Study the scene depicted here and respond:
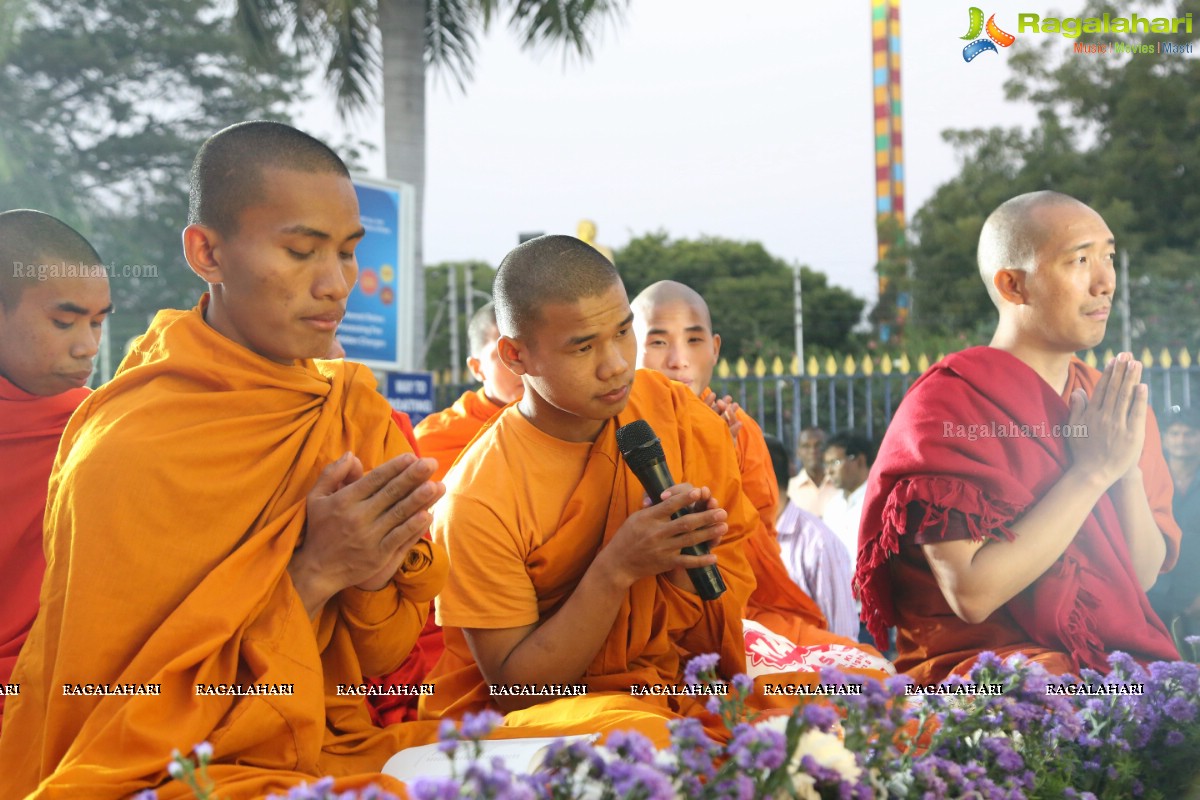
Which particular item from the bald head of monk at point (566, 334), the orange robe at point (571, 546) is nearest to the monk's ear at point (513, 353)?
the bald head of monk at point (566, 334)

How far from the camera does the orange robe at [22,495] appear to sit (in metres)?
3.23

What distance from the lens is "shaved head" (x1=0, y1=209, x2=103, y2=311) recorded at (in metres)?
3.44

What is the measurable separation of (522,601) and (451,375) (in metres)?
11.9

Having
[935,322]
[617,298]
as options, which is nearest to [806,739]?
[617,298]

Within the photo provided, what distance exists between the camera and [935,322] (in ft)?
55.8

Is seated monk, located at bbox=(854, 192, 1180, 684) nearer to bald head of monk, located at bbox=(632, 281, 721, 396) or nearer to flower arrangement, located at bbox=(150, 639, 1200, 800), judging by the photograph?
flower arrangement, located at bbox=(150, 639, 1200, 800)

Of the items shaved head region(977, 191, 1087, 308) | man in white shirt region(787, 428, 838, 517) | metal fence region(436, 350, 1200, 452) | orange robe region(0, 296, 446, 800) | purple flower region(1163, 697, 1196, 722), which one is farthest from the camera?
metal fence region(436, 350, 1200, 452)

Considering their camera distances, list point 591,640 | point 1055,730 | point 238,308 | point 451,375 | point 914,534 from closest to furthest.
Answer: point 1055,730 < point 238,308 < point 591,640 < point 914,534 < point 451,375

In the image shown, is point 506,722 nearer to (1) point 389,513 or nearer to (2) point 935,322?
(1) point 389,513

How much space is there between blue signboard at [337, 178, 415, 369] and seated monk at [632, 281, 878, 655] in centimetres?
559

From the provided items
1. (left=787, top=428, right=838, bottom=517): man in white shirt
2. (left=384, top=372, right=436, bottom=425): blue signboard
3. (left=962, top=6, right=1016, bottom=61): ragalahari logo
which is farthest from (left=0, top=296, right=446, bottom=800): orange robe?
(left=384, top=372, right=436, bottom=425): blue signboard

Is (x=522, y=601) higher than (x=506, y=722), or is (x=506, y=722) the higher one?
(x=522, y=601)

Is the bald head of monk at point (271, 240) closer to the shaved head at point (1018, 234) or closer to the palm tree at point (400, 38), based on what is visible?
the shaved head at point (1018, 234)

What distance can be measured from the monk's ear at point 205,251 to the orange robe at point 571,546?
848 millimetres
